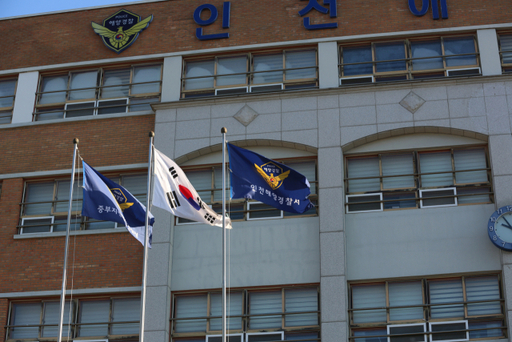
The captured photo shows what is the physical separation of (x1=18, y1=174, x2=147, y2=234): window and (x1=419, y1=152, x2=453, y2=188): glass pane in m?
7.91

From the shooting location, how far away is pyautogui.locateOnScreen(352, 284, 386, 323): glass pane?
18.4 meters

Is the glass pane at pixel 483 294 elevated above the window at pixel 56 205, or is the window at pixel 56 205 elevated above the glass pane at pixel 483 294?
the window at pixel 56 205

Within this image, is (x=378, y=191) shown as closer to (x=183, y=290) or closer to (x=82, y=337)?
(x=183, y=290)

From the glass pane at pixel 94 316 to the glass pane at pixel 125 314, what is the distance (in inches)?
8.7

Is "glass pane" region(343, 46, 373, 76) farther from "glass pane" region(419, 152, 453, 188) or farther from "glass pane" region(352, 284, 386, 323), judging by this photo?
"glass pane" region(352, 284, 386, 323)

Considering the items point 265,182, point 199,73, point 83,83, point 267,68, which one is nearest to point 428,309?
Result: point 265,182

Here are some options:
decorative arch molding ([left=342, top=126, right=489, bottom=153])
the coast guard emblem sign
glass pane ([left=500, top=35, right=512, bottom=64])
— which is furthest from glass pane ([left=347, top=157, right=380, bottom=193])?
the coast guard emblem sign

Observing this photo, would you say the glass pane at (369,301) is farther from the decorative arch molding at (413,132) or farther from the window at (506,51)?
the window at (506,51)

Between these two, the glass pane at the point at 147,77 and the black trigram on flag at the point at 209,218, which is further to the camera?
the glass pane at the point at 147,77

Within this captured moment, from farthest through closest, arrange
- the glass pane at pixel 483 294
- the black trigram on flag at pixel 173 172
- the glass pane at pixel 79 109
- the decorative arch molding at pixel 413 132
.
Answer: the glass pane at pixel 79 109 < the decorative arch molding at pixel 413 132 < the glass pane at pixel 483 294 < the black trigram on flag at pixel 173 172

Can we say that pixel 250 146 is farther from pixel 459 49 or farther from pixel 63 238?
pixel 459 49

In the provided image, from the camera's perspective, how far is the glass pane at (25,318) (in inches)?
781

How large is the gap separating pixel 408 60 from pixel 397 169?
137 inches

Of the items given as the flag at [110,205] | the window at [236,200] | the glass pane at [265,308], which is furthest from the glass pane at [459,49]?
the flag at [110,205]
